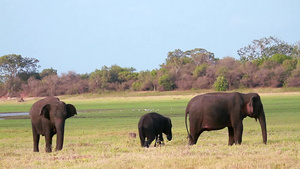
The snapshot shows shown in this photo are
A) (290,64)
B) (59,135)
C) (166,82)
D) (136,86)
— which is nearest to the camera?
(59,135)

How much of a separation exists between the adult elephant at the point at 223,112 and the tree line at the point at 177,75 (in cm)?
5381

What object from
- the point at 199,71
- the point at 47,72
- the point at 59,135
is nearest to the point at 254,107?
the point at 59,135

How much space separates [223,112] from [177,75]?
66.4 m

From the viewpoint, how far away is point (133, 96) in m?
74.6

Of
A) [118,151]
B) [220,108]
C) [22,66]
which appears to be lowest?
[118,151]

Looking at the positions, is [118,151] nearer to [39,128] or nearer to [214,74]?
[39,128]

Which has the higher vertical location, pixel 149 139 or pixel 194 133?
pixel 194 133

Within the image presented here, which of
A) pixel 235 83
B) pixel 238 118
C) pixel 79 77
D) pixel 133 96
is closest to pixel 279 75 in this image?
pixel 235 83

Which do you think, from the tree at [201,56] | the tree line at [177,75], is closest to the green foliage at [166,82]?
the tree line at [177,75]

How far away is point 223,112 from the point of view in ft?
50.9

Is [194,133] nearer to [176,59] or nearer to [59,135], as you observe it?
[59,135]

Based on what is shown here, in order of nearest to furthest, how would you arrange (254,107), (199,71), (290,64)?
1. (254,107)
2. (290,64)
3. (199,71)

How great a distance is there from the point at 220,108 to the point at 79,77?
8147cm

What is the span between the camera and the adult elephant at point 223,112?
15.4 m
